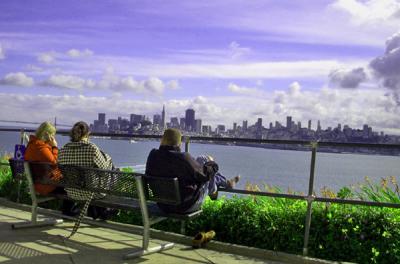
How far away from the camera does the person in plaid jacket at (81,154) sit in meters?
6.43

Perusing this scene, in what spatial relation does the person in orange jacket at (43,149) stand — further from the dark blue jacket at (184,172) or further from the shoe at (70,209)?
the dark blue jacket at (184,172)

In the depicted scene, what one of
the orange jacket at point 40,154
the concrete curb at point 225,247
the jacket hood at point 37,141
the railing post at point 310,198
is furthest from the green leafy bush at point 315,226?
the jacket hood at point 37,141

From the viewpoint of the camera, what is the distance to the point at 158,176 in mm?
5820

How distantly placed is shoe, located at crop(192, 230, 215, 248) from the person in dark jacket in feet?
1.39

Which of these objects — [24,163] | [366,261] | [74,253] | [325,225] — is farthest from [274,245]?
[24,163]

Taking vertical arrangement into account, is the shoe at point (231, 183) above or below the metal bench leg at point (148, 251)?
→ above

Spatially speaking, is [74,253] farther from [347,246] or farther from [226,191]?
[347,246]

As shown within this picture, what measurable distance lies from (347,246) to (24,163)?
3.82 m

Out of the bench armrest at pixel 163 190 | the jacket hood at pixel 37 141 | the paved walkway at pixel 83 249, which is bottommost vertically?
the paved walkway at pixel 83 249

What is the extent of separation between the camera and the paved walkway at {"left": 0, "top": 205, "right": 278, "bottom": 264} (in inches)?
219

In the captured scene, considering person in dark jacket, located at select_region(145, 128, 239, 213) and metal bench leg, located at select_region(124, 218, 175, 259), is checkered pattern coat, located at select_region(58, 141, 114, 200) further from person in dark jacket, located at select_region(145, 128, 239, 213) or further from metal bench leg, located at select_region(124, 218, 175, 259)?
metal bench leg, located at select_region(124, 218, 175, 259)

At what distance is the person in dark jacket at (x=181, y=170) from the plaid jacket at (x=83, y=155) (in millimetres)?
792

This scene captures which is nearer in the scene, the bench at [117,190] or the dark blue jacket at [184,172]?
the bench at [117,190]

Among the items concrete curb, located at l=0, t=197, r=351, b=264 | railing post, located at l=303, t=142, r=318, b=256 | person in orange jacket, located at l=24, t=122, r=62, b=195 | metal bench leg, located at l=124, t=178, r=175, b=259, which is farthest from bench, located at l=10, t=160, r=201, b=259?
railing post, located at l=303, t=142, r=318, b=256
